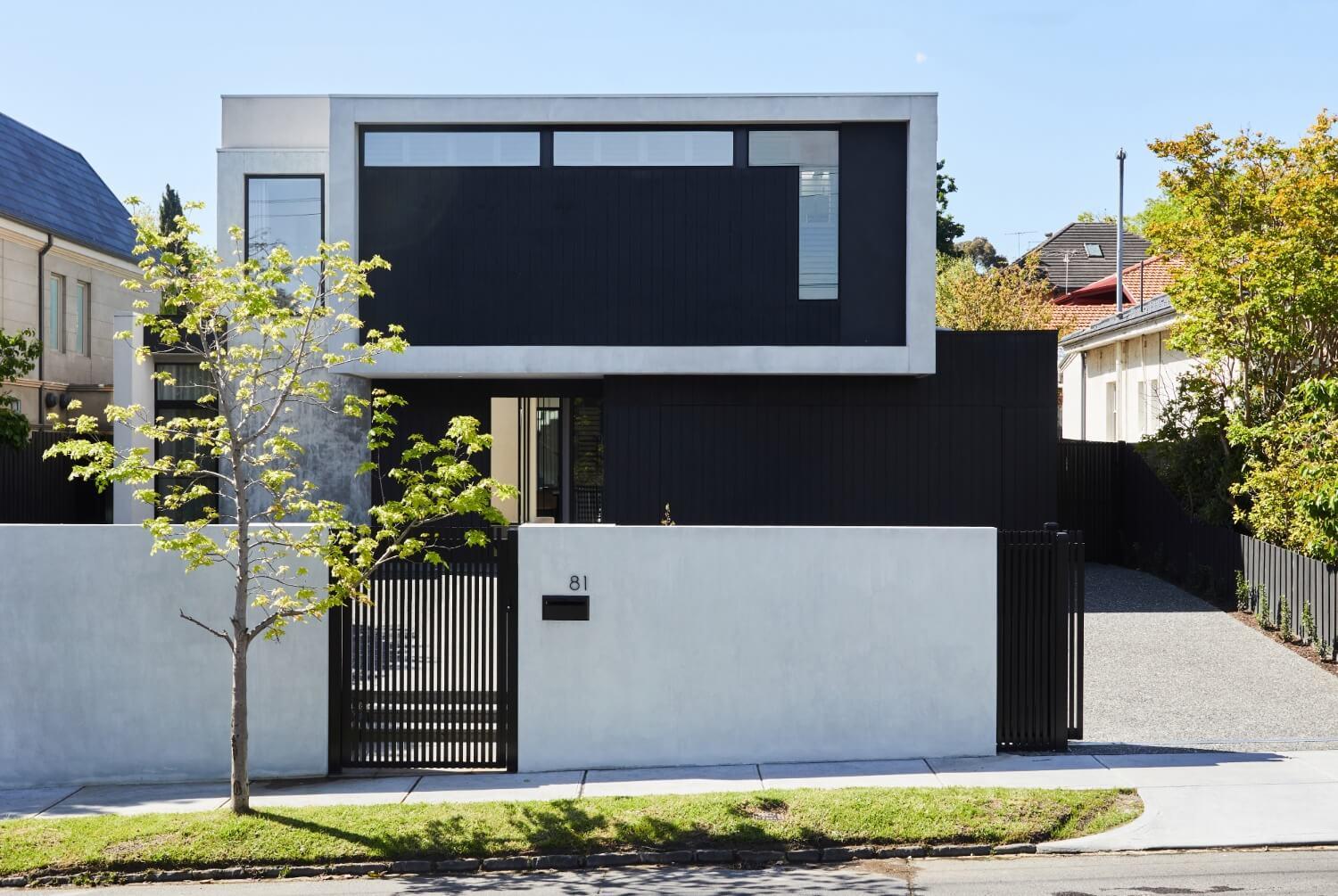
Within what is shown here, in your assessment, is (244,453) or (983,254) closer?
(244,453)

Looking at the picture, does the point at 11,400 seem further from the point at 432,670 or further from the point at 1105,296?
the point at 1105,296

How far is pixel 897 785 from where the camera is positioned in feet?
34.3

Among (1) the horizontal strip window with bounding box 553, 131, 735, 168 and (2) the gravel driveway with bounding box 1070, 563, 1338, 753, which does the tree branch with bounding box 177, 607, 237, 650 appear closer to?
(2) the gravel driveway with bounding box 1070, 563, 1338, 753

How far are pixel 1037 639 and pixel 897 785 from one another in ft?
6.97

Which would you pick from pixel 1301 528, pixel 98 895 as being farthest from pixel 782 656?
pixel 1301 528

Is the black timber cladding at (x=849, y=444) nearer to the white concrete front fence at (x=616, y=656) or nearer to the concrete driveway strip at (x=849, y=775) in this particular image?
the white concrete front fence at (x=616, y=656)

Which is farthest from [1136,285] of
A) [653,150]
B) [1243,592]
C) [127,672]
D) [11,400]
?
[127,672]

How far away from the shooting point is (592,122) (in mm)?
20281

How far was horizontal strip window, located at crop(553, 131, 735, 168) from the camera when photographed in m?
20.5

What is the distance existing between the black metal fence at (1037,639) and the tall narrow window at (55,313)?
24.7 metres

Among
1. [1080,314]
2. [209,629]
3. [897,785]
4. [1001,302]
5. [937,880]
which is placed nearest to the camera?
[937,880]

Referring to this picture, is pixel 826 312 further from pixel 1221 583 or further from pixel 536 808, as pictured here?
pixel 536 808

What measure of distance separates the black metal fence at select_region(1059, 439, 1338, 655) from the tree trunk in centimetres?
1285

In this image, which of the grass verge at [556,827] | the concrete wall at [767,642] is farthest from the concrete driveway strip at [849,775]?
the grass verge at [556,827]
